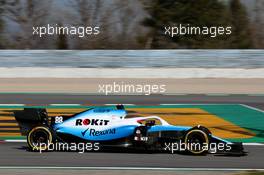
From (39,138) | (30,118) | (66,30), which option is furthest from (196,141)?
(66,30)

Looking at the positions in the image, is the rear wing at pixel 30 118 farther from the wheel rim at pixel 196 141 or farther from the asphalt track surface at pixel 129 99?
the asphalt track surface at pixel 129 99

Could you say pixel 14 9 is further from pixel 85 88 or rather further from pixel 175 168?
pixel 175 168

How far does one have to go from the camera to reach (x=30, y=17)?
31.2 meters

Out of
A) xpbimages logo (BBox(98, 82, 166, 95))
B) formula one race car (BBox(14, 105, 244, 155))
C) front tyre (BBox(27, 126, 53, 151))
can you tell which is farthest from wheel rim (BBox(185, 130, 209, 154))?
xpbimages logo (BBox(98, 82, 166, 95))

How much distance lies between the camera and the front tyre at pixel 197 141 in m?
9.48

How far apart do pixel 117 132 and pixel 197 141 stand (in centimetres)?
121

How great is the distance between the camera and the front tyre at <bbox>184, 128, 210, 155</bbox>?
948 cm

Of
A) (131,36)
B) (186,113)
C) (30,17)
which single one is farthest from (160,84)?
(30,17)

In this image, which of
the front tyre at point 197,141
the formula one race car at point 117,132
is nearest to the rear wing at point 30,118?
the formula one race car at point 117,132

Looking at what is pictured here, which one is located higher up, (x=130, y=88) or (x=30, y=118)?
(x=130, y=88)

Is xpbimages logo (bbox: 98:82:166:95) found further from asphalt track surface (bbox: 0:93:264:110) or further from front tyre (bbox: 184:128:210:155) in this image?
front tyre (bbox: 184:128:210:155)

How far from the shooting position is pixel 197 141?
31.7 feet

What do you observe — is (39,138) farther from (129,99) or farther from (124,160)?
(129,99)

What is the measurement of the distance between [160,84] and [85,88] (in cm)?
256
